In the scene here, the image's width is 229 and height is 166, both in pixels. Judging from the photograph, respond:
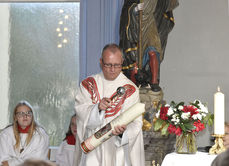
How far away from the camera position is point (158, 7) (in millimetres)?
7062

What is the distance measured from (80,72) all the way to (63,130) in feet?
3.96

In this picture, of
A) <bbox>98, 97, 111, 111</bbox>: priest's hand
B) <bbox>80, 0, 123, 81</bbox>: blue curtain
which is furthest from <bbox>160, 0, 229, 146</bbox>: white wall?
<bbox>98, 97, 111, 111</bbox>: priest's hand

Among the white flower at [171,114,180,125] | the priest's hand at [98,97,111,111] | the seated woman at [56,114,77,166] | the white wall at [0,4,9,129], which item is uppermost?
the white wall at [0,4,9,129]

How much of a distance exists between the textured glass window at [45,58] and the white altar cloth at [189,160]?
5.38 meters

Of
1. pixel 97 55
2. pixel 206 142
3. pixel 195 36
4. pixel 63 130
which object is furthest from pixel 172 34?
pixel 63 130

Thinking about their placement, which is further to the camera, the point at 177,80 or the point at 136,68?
the point at 177,80

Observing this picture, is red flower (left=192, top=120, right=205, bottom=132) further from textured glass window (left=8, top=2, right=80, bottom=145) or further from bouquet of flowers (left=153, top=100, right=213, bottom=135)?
textured glass window (left=8, top=2, right=80, bottom=145)

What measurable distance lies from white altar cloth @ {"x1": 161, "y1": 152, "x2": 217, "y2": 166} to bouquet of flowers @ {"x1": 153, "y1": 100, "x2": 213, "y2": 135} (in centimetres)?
19

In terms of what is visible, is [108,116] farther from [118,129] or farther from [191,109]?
[191,109]

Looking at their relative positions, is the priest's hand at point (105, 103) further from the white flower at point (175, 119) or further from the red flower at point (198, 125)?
the red flower at point (198, 125)

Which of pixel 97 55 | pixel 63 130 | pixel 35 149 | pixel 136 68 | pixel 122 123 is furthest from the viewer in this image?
pixel 63 130

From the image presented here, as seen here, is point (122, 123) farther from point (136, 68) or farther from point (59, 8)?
point (59, 8)

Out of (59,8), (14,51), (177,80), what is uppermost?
(59,8)

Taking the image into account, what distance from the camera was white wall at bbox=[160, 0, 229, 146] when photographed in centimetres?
765
